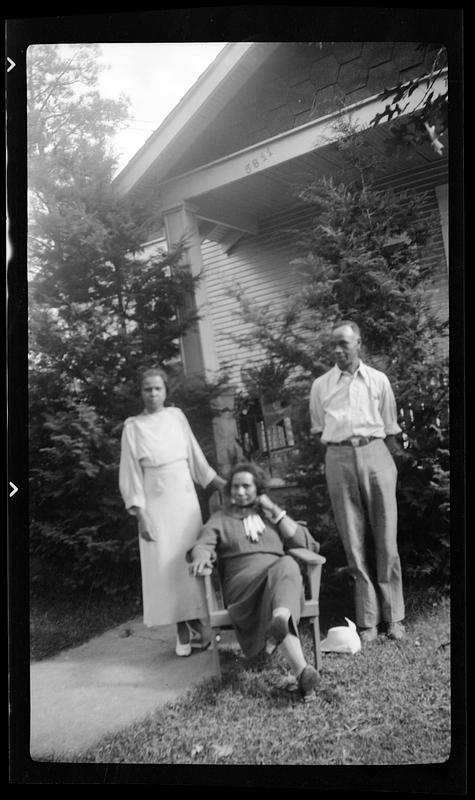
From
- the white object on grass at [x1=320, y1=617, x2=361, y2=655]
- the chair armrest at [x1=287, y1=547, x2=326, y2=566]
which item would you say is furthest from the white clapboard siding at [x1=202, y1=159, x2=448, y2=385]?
the white object on grass at [x1=320, y1=617, x2=361, y2=655]

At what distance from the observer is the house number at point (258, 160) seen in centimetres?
325

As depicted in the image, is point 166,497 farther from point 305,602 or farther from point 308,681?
point 308,681

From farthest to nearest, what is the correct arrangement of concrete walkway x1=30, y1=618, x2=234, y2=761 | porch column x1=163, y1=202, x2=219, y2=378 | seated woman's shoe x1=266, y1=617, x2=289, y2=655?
porch column x1=163, y1=202, x2=219, y2=378
concrete walkway x1=30, y1=618, x2=234, y2=761
seated woman's shoe x1=266, y1=617, x2=289, y2=655

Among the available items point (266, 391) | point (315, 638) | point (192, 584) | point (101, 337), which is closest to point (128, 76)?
point (101, 337)

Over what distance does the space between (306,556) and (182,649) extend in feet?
2.24

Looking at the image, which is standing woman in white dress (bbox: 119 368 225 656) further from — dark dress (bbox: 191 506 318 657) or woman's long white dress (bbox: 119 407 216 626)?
dark dress (bbox: 191 506 318 657)

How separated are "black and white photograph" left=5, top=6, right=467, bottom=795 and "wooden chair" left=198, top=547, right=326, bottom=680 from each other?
0.01 meters

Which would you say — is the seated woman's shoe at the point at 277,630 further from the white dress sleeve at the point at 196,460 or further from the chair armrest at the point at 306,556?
the white dress sleeve at the point at 196,460

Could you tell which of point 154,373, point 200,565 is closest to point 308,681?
point 200,565

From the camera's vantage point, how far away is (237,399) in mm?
3215

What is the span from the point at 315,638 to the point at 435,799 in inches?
33.1

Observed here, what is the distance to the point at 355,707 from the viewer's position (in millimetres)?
3061

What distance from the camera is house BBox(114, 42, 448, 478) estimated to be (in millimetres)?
3148

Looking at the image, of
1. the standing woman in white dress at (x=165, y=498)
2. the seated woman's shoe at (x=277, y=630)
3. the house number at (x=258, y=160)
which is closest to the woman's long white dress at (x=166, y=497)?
the standing woman in white dress at (x=165, y=498)
